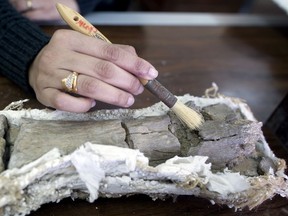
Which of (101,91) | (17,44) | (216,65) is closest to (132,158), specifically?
(101,91)

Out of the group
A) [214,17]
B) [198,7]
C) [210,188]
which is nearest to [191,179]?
[210,188]

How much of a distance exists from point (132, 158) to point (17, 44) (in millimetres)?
332

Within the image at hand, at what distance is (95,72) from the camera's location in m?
0.49

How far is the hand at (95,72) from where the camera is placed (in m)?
0.49

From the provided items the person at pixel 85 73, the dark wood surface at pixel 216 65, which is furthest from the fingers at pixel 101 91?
the dark wood surface at pixel 216 65

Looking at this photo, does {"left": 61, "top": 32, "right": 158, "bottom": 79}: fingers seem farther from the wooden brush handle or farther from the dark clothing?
the dark clothing

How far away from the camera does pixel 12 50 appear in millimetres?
630

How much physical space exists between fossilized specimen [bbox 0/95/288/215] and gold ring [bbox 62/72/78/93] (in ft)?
0.13

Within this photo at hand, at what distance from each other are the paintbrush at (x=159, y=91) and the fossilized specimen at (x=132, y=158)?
16 millimetres

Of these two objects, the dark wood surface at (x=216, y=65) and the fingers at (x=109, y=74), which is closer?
the fingers at (x=109, y=74)

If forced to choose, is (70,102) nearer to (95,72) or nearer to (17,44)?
(95,72)

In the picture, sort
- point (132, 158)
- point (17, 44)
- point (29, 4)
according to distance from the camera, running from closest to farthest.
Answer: point (132, 158)
point (17, 44)
point (29, 4)

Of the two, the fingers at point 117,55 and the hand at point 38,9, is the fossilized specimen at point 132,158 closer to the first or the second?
the fingers at point 117,55

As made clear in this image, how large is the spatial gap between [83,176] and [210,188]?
0.16 metres
